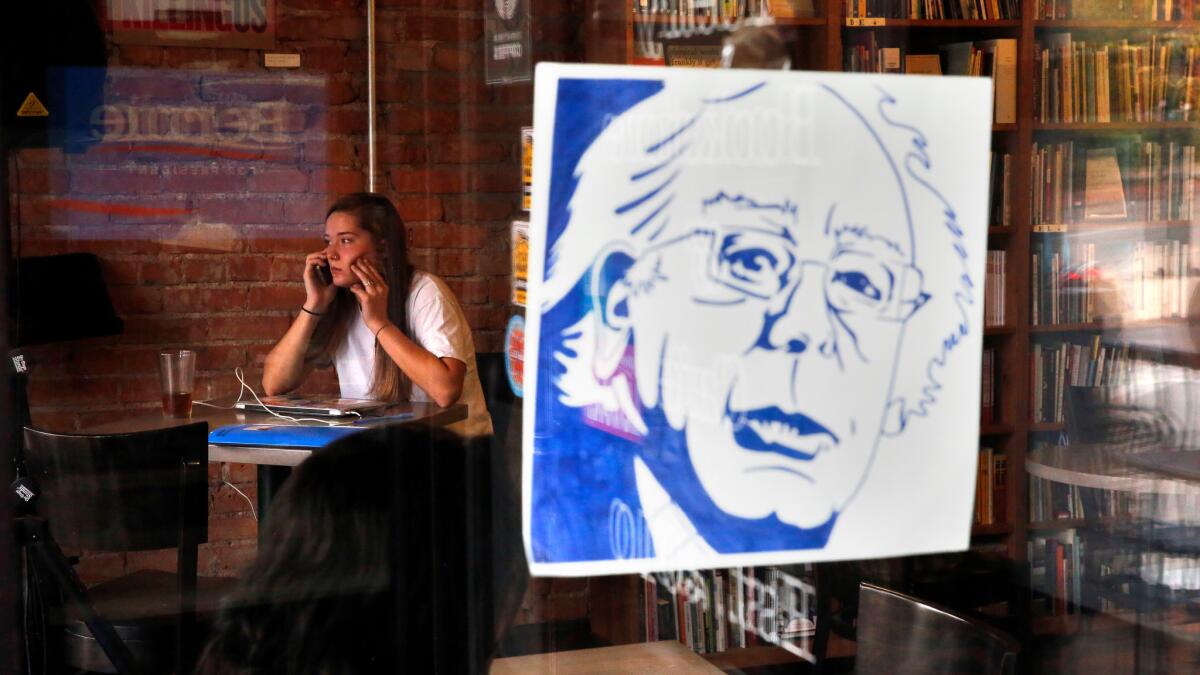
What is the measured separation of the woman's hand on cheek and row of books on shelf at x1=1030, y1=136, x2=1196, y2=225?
0.56m

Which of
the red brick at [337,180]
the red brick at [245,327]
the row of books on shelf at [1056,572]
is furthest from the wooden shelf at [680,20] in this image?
the row of books on shelf at [1056,572]

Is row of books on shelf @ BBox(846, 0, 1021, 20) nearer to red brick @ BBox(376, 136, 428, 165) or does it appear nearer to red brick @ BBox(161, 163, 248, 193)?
red brick @ BBox(376, 136, 428, 165)

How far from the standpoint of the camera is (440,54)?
0.88m

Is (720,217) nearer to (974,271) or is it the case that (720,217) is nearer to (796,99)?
(796,99)

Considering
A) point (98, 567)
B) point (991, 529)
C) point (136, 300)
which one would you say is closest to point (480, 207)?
point (136, 300)

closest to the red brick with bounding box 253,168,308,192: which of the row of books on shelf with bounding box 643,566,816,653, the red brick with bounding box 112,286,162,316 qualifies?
the red brick with bounding box 112,286,162,316

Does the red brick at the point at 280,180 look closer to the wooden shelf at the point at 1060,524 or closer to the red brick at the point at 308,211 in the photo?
the red brick at the point at 308,211

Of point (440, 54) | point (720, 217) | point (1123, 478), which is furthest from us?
point (1123, 478)

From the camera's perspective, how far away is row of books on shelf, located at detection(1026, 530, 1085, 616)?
1.05 meters

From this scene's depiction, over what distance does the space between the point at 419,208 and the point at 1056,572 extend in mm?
657

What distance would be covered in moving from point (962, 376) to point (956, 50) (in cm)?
27

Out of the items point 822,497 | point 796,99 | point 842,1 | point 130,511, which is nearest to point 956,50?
point 842,1

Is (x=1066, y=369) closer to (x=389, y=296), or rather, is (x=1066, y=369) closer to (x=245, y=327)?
(x=389, y=296)

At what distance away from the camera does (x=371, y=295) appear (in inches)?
34.7
